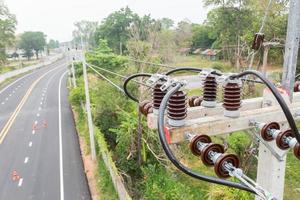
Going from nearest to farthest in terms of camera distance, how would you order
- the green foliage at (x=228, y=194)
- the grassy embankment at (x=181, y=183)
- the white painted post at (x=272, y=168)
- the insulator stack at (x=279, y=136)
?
the insulator stack at (x=279, y=136) < the white painted post at (x=272, y=168) < the green foliage at (x=228, y=194) < the grassy embankment at (x=181, y=183)

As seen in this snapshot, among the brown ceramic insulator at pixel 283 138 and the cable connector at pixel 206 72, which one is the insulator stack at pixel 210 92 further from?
the brown ceramic insulator at pixel 283 138

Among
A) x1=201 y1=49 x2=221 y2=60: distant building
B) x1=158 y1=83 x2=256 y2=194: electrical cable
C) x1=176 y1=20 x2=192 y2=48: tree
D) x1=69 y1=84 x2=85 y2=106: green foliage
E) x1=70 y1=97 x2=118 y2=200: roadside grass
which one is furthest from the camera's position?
x1=176 y1=20 x2=192 y2=48: tree

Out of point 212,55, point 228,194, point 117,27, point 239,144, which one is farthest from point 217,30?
point 228,194

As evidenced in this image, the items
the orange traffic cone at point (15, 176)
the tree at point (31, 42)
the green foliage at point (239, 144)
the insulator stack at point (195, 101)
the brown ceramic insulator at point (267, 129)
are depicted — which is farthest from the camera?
the tree at point (31, 42)

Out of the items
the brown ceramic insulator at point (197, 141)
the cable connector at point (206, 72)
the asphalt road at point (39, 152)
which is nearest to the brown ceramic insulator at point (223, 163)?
the brown ceramic insulator at point (197, 141)

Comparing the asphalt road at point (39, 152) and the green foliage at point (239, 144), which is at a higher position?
the green foliage at point (239, 144)

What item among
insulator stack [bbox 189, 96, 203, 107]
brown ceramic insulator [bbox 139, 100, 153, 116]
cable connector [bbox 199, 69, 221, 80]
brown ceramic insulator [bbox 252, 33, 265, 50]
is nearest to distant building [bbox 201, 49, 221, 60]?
brown ceramic insulator [bbox 252, 33, 265, 50]

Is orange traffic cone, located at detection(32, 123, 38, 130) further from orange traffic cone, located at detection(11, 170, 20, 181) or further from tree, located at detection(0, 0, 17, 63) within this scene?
tree, located at detection(0, 0, 17, 63)

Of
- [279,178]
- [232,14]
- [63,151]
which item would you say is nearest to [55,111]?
[63,151]
